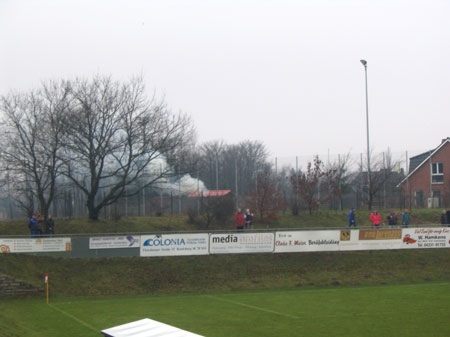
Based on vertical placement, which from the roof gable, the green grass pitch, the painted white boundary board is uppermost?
the roof gable

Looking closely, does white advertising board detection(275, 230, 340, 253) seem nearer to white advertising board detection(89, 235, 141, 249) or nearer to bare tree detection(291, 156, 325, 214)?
white advertising board detection(89, 235, 141, 249)

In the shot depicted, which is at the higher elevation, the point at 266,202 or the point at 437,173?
the point at 437,173

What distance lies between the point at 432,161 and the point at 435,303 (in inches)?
1285

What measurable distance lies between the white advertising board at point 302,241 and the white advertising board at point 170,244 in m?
4.20

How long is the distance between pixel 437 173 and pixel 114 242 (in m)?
32.3

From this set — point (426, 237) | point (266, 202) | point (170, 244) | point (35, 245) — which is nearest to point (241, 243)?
point (170, 244)

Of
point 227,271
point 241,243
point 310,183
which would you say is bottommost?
point 227,271

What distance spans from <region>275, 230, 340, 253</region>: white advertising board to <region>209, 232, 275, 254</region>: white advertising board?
42cm

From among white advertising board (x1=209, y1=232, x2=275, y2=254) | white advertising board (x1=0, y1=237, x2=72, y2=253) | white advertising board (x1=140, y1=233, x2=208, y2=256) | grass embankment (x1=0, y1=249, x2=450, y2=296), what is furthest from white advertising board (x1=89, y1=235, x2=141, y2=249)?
white advertising board (x1=209, y1=232, x2=275, y2=254)

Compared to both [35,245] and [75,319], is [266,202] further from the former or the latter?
[75,319]

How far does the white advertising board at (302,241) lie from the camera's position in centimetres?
3158

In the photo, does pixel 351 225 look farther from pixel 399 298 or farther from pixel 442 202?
pixel 442 202

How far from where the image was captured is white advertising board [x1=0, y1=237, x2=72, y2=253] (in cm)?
2906

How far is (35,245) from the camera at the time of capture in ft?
96.8
